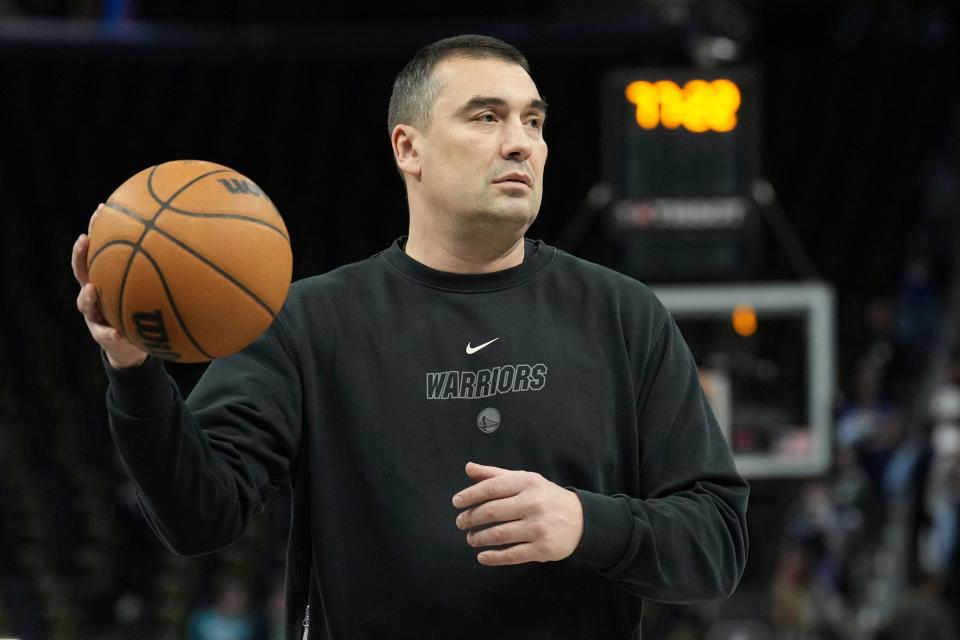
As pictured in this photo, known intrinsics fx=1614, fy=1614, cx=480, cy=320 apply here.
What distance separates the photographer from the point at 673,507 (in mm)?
2467

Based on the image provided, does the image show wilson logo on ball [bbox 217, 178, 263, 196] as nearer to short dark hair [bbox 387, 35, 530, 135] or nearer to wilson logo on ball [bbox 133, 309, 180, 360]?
wilson logo on ball [bbox 133, 309, 180, 360]

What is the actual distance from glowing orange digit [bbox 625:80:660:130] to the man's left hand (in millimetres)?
6923

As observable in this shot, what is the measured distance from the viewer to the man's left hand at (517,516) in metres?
2.23

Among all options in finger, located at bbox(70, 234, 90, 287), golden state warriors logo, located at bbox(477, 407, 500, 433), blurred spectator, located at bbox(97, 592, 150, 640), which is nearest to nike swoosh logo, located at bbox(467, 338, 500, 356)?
golden state warriors logo, located at bbox(477, 407, 500, 433)

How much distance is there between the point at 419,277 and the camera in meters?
2.65

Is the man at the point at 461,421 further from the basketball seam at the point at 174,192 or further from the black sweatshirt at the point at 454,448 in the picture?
the basketball seam at the point at 174,192

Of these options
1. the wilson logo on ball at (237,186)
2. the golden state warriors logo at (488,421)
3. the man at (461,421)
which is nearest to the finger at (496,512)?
the man at (461,421)

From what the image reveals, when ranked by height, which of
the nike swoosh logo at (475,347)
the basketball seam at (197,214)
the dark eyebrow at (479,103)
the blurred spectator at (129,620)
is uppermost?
the dark eyebrow at (479,103)

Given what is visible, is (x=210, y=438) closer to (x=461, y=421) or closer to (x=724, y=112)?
(x=461, y=421)

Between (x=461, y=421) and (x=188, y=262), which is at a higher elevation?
(x=188, y=262)

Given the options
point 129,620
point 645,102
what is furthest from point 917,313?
point 129,620

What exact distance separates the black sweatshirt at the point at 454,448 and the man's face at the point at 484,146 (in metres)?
0.12

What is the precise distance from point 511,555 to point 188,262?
635mm

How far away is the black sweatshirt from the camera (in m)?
2.44
